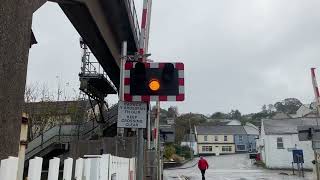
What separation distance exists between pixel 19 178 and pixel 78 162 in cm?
126

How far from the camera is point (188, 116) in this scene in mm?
127938

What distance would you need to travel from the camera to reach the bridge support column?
14.9 ft

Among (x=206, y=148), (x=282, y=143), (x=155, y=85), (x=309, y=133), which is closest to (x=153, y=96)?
(x=155, y=85)

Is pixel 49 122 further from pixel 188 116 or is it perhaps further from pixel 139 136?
pixel 188 116

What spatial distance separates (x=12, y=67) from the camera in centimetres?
476

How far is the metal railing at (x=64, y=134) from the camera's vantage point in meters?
24.7

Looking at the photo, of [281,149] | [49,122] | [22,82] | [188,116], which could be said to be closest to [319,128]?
[22,82]

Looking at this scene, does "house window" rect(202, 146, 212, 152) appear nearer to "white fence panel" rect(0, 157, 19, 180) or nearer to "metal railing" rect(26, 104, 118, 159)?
"metal railing" rect(26, 104, 118, 159)

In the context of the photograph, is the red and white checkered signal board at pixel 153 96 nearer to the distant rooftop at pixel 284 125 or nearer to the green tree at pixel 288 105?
the distant rooftop at pixel 284 125

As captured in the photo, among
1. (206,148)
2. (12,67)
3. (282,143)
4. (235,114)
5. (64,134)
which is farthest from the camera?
(235,114)

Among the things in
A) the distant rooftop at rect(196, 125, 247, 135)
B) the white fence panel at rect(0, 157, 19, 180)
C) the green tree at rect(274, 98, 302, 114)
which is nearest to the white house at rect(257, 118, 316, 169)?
the distant rooftop at rect(196, 125, 247, 135)

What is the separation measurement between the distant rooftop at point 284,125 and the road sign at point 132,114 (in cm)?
4760

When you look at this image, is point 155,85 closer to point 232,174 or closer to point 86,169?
point 86,169

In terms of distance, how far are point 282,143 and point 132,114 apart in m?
48.2
